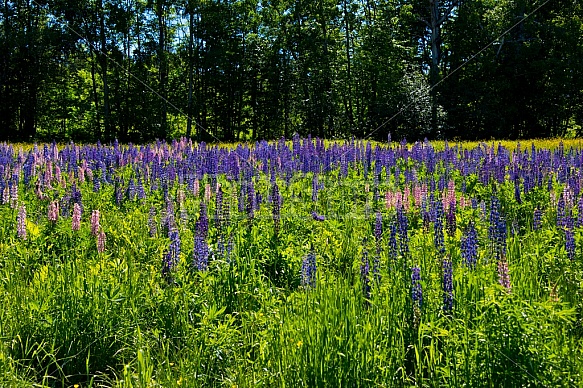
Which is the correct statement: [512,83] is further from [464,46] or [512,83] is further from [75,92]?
[75,92]

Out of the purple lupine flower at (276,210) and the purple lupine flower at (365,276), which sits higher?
the purple lupine flower at (276,210)

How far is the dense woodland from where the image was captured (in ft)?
114

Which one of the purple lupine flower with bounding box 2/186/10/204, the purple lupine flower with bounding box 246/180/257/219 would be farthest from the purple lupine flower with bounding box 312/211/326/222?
the purple lupine flower with bounding box 2/186/10/204

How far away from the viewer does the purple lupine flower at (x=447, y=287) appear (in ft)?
11.1

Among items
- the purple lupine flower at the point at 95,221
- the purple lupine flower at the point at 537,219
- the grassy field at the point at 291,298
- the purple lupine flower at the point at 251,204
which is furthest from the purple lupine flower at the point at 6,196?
the purple lupine flower at the point at 537,219

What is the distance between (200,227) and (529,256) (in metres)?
2.48

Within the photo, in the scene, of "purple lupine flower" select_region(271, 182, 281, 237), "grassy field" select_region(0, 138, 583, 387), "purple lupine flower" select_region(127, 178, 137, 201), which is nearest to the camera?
"grassy field" select_region(0, 138, 583, 387)

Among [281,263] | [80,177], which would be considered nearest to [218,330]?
[281,263]

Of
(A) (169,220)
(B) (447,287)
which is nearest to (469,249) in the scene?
(B) (447,287)

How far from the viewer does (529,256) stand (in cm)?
421

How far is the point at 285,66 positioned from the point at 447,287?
37.0 metres

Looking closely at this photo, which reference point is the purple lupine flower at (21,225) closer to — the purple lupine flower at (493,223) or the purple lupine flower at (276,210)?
the purple lupine flower at (276,210)

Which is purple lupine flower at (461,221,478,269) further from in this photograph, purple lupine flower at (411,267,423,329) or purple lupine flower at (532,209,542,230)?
purple lupine flower at (532,209,542,230)

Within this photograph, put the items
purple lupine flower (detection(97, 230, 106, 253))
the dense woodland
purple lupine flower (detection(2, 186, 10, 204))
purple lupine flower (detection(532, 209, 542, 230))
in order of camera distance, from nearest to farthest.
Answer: purple lupine flower (detection(97, 230, 106, 253))
purple lupine flower (detection(532, 209, 542, 230))
purple lupine flower (detection(2, 186, 10, 204))
the dense woodland
